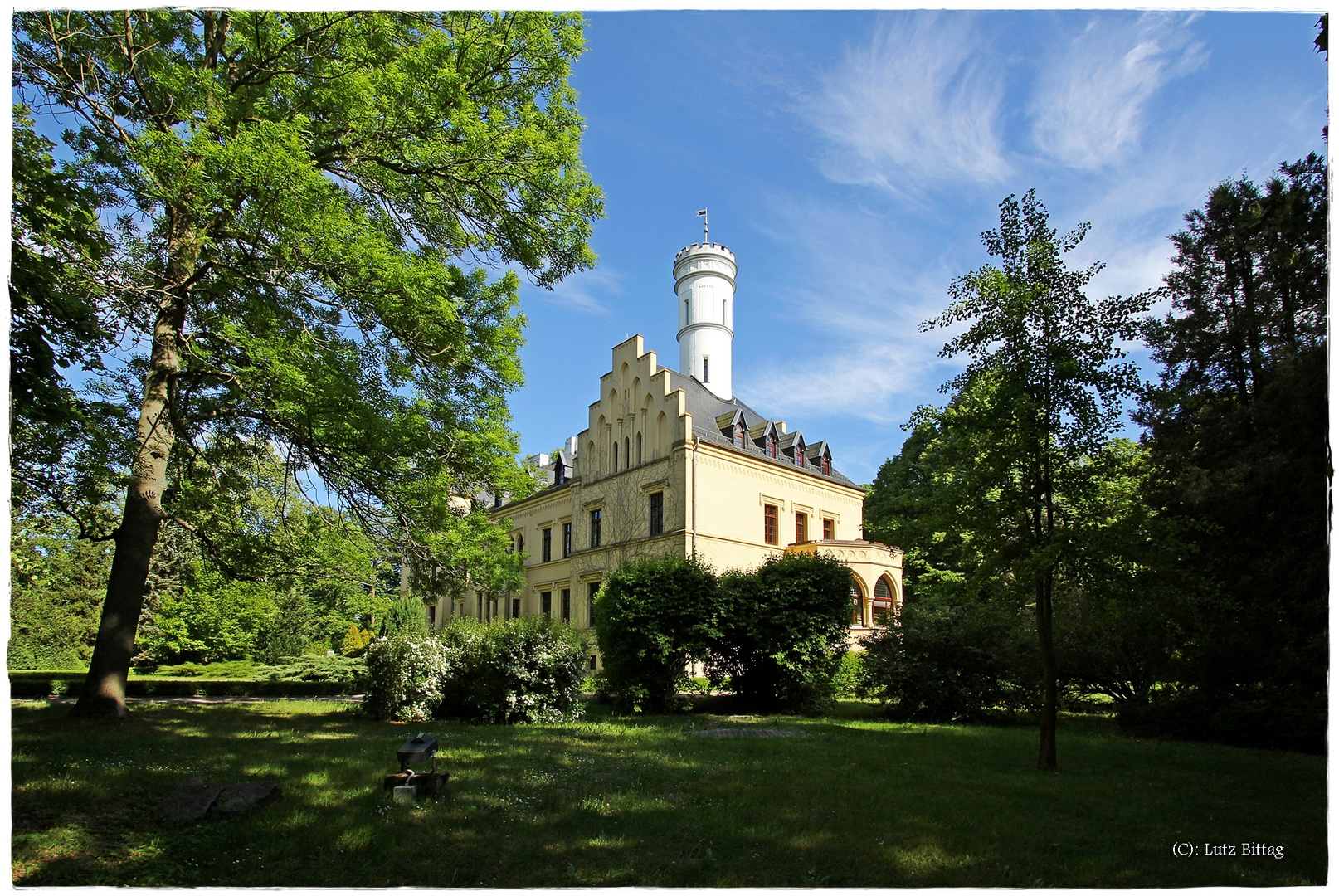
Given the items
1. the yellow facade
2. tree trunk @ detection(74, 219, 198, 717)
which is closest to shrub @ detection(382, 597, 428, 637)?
the yellow facade

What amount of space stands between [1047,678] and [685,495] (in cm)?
1966

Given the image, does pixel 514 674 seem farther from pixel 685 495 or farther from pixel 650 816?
pixel 685 495

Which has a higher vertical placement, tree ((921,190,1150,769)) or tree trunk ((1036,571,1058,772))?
tree ((921,190,1150,769))

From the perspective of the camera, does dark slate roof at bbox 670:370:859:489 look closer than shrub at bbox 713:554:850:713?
No

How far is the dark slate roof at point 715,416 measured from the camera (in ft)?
104

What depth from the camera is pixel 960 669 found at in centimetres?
1633

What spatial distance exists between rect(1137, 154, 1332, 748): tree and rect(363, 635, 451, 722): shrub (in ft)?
42.6

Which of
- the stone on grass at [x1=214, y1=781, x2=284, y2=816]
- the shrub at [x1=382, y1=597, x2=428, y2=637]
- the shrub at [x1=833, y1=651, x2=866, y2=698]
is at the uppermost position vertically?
the shrub at [x1=382, y1=597, x2=428, y2=637]

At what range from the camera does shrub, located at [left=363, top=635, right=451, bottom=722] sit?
47.1 feet

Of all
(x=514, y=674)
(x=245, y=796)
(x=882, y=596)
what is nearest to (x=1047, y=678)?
(x=514, y=674)

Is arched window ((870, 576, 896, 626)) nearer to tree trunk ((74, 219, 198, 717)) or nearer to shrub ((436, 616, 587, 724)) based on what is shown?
shrub ((436, 616, 587, 724))

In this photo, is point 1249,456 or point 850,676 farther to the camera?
point 850,676

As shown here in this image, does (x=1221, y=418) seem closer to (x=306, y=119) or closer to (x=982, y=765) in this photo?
(x=982, y=765)

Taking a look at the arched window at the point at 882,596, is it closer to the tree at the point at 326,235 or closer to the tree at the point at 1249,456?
the tree at the point at 1249,456
